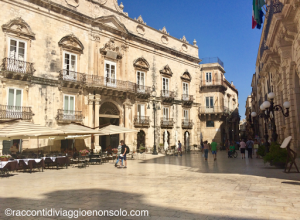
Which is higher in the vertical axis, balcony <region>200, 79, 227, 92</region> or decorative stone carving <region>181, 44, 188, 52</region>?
decorative stone carving <region>181, 44, 188, 52</region>

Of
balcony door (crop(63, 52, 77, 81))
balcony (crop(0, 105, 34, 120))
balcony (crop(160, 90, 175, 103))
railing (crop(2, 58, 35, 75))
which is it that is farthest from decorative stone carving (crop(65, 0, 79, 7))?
balcony (crop(160, 90, 175, 103))

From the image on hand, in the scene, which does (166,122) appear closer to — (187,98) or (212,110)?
(187,98)

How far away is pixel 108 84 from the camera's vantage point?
79.4 feet

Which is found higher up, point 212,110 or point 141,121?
point 212,110

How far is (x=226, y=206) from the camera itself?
5.36 m

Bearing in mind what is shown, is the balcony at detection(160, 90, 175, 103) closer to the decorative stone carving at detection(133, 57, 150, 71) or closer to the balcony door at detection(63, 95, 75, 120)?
the decorative stone carving at detection(133, 57, 150, 71)

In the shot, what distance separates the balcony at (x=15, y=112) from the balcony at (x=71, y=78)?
3673 millimetres

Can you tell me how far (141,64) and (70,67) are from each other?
873 centimetres

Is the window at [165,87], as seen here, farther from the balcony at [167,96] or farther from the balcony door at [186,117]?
the balcony door at [186,117]

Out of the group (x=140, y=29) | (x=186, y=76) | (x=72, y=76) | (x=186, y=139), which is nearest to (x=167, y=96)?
(x=186, y=76)

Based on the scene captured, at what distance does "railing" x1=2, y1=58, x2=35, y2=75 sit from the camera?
17703 millimetres

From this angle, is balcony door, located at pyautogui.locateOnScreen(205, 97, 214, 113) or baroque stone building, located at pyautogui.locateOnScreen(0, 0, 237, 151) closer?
baroque stone building, located at pyautogui.locateOnScreen(0, 0, 237, 151)

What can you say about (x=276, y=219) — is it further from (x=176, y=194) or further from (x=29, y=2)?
(x=29, y=2)

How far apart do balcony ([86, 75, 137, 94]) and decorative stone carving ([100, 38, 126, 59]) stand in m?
2.56
